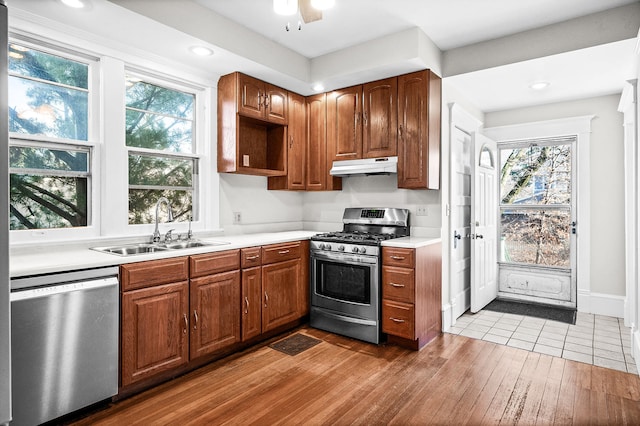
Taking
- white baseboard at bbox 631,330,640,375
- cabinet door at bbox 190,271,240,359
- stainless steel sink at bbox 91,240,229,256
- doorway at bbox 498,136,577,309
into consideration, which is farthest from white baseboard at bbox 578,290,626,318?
stainless steel sink at bbox 91,240,229,256

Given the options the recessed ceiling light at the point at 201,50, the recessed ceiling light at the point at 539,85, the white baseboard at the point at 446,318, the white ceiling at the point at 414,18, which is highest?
the white ceiling at the point at 414,18

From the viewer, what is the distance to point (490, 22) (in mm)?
3092

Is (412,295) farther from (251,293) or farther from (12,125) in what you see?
(12,125)

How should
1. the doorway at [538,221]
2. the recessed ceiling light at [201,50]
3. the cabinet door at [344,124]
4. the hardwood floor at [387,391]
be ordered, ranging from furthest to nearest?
the doorway at [538,221], the cabinet door at [344,124], the recessed ceiling light at [201,50], the hardwood floor at [387,391]

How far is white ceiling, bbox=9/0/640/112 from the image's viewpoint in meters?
2.57

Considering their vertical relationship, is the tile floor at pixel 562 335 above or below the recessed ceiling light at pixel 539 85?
below

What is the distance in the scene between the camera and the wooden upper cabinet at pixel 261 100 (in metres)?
3.54

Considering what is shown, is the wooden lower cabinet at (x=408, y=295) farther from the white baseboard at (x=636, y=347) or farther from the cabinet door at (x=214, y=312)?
the white baseboard at (x=636, y=347)

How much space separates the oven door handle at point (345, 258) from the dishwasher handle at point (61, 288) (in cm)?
185

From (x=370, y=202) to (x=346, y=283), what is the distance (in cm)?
105

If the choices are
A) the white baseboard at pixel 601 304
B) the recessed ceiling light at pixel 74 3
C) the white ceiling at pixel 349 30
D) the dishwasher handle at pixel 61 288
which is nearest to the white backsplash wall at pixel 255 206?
the white ceiling at pixel 349 30

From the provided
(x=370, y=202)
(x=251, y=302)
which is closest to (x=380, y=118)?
(x=370, y=202)

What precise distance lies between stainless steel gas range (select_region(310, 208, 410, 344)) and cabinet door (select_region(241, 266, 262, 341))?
674 millimetres

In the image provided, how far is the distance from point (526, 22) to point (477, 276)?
101 inches
